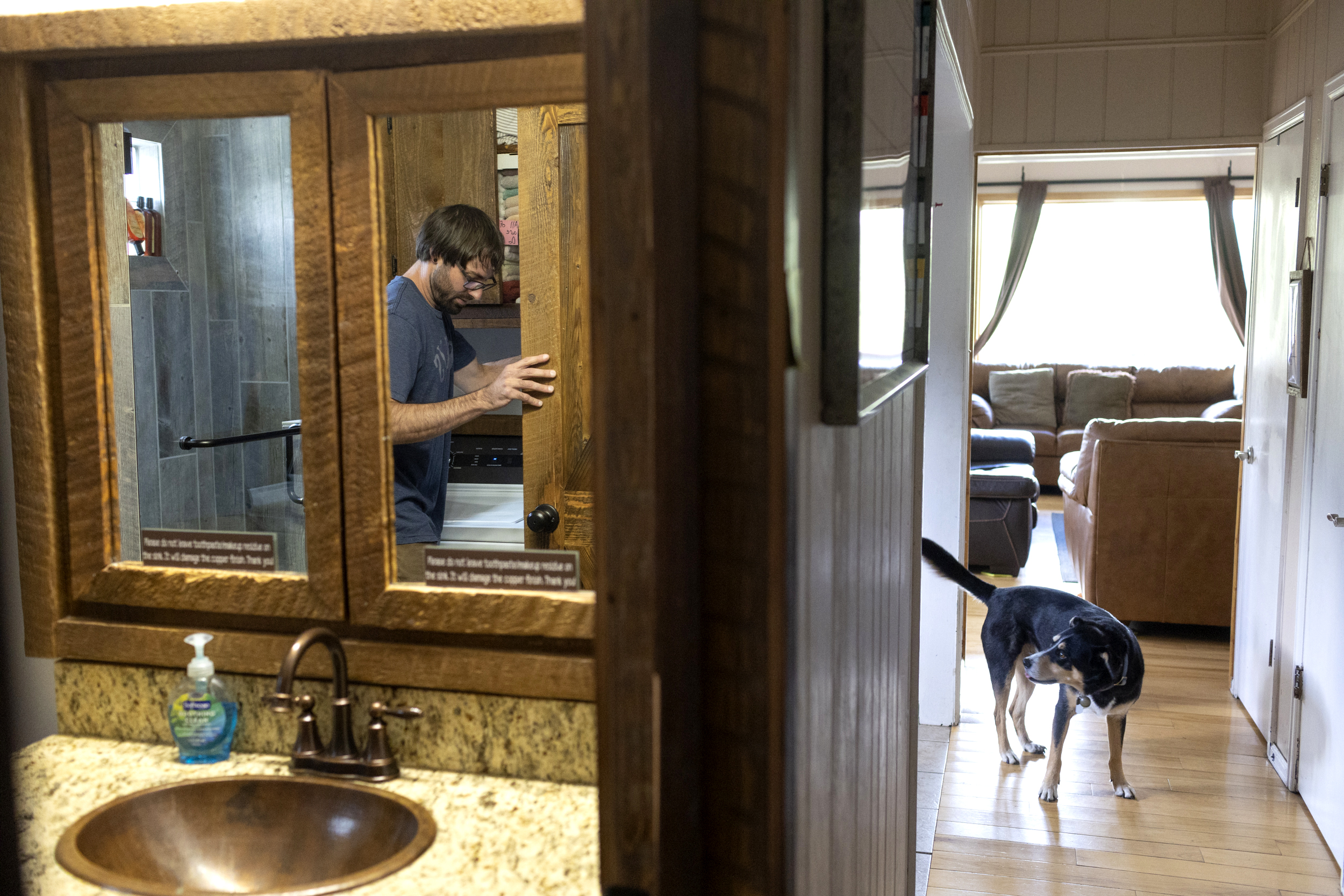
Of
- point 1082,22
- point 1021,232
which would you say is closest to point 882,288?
point 1082,22

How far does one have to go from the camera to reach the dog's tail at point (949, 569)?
3592 millimetres

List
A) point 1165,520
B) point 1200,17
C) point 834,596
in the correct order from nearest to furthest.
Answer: point 834,596
point 1200,17
point 1165,520

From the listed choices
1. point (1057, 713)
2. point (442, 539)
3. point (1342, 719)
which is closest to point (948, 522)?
point (1057, 713)

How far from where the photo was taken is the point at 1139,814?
132 inches

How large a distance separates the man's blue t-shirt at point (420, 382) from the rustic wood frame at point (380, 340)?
0.02 m

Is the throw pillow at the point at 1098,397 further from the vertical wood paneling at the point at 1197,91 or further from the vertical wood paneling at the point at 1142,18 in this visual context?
the vertical wood paneling at the point at 1142,18

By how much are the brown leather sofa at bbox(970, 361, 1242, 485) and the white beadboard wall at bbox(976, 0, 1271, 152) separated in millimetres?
5096

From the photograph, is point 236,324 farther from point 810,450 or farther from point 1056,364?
point 1056,364

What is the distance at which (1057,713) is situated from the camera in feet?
11.5

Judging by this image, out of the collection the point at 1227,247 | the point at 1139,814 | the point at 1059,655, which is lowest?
the point at 1139,814

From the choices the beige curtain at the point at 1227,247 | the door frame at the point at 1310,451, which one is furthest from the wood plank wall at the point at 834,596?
the beige curtain at the point at 1227,247

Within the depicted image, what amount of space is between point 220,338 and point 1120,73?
3976 millimetres

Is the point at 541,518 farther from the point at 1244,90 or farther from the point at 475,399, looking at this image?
the point at 1244,90

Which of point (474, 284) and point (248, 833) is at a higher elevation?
point (474, 284)
